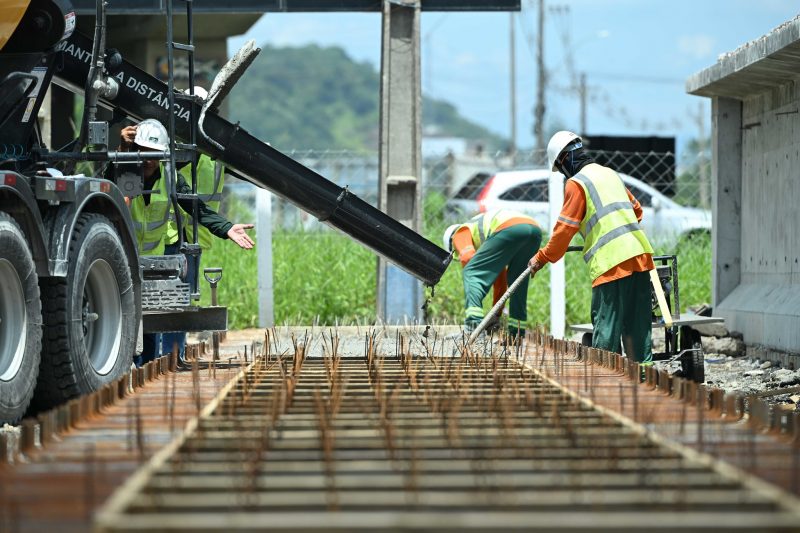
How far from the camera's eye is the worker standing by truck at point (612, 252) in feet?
28.8

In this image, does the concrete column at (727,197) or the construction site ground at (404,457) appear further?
the concrete column at (727,197)

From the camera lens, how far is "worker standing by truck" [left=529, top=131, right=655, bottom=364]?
8.77 m

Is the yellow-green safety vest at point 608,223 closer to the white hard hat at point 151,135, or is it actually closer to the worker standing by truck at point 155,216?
the worker standing by truck at point 155,216

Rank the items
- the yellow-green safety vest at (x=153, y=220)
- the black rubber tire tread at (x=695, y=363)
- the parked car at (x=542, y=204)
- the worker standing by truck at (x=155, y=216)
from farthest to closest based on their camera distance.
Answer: the parked car at (x=542, y=204), the black rubber tire tread at (x=695, y=363), the yellow-green safety vest at (x=153, y=220), the worker standing by truck at (x=155, y=216)

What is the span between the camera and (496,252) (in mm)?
11602

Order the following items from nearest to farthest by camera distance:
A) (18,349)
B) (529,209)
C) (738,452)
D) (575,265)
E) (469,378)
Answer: (738,452)
(18,349)
(469,378)
(575,265)
(529,209)

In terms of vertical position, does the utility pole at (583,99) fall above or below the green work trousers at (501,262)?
above

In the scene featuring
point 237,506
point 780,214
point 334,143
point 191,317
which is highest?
point 334,143

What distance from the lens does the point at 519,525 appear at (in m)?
3.59

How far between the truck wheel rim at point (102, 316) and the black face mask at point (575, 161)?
3.21 meters

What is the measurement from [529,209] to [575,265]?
2.47 m

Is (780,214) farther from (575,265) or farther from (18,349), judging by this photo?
(18,349)

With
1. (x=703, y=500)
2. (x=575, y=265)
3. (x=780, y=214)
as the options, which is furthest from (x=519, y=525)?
(x=575, y=265)

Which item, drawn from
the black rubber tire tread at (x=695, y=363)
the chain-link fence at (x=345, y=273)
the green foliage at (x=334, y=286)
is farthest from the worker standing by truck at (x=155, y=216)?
the green foliage at (x=334, y=286)
